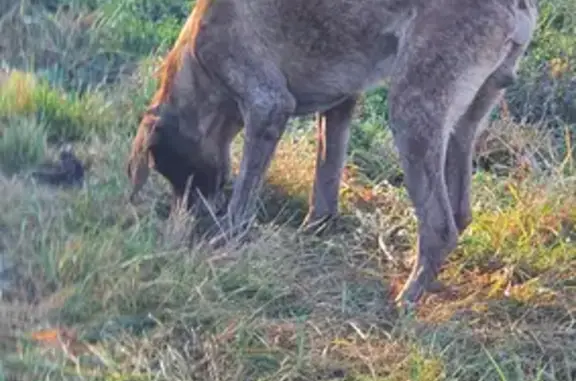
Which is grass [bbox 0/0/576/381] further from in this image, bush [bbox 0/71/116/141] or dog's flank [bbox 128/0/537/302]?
dog's flank [bbox 128/0/537/302]

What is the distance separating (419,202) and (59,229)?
1437 millimetres

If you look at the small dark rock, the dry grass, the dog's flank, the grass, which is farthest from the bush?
the dog's flank

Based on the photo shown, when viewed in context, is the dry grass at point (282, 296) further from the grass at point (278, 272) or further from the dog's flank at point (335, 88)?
the dog's flank at point (335, 88)

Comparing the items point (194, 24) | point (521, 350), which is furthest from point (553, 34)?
point (521, 350)

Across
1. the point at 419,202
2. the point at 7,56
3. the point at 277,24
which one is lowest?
the point at 7,56

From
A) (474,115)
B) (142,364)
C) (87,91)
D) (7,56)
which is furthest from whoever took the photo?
(7,56)

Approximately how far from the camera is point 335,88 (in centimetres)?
599

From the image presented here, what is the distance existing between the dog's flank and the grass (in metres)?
0.23

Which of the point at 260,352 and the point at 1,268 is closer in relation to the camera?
the point at 260,352

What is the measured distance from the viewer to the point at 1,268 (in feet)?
17.9

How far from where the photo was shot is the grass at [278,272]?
4.94m

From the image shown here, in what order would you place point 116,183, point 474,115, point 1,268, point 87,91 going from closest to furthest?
point 1,268 < point 474,115 < point 116,183 < point 87,91

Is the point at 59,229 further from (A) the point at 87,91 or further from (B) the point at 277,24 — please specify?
(A) the point at 87,91

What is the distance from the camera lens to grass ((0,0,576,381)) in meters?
4.94
